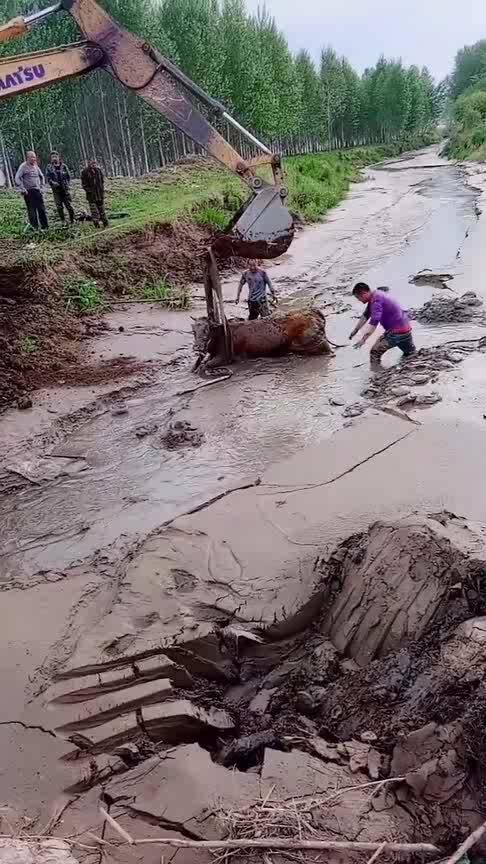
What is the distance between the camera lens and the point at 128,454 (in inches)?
293

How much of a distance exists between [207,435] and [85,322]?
515cm

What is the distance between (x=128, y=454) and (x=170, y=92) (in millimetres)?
5485

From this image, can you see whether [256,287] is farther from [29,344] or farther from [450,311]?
[29,344]

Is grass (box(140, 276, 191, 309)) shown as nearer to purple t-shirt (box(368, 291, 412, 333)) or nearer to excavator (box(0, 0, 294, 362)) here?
excavator (box(0, 0, 294, 362))

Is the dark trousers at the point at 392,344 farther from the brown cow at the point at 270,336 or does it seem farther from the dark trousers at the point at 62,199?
the dark trousers at the point at 62,199

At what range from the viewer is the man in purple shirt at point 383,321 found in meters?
8.32

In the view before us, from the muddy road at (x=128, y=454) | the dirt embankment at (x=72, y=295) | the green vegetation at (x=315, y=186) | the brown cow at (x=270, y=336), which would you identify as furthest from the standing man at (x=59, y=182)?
the green vegetation at (x=315, y=186)

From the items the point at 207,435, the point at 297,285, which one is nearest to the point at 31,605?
the point at 207,435

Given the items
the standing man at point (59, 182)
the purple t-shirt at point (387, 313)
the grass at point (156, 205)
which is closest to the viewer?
the purple t-shirt at point (387, 313)

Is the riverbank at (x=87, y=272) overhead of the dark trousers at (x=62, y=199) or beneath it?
beneath

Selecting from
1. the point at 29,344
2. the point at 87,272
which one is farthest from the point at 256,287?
the point at 87,272

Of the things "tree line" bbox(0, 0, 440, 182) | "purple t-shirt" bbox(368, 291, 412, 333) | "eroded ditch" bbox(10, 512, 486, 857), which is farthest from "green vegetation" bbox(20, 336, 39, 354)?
"tree line" bbox(0, 0, 440, 182)

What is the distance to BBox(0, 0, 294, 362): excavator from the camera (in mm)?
8648

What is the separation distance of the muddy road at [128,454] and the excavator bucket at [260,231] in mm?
1706
